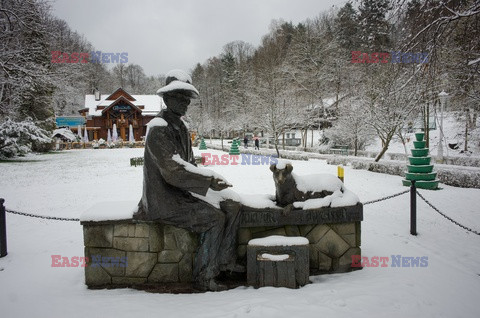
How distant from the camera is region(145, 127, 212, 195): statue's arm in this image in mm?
3061

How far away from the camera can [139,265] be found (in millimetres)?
3330

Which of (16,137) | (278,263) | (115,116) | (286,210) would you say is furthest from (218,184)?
(115,116)

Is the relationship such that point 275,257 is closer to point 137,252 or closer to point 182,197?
point 182,197

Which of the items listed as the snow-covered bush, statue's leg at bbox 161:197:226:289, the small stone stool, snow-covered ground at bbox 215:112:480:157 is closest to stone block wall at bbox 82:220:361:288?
statue's leg at bbox 161:197:226:289

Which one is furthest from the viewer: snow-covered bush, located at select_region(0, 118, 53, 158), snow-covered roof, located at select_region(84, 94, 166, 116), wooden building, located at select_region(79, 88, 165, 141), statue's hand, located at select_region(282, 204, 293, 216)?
snow-covered roof, located at select_region(84, 94, 166, 116)

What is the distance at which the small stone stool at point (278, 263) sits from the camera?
316 cm

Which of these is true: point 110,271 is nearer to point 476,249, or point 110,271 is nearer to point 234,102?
point 476,249

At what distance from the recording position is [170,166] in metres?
3.06

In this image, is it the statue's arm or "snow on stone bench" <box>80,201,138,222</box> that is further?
"snow on stone bench" <box>80,201,138,222</box>

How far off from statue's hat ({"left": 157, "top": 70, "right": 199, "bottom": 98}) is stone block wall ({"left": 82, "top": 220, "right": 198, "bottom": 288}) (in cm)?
158

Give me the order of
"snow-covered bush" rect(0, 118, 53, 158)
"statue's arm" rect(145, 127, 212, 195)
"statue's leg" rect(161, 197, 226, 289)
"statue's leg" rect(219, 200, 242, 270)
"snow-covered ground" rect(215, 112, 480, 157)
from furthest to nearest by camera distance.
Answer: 1. "snow-covered bush" rect(0, 118, 53, 158)
2. "snow-covered ground" rect(215, 112, 480, 157)
3. "statue's leg" rect(219, 200, 242, 270)
4. "statue's leg" rect(161, 197, 226, 289)
5. "statue's arm" rect(145, 127, 212, 195)

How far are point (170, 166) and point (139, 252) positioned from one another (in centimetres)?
115

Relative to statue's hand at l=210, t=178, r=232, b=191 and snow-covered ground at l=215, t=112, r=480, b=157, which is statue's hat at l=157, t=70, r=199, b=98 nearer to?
statue's hand at l=210, t=178, r=232, b=191

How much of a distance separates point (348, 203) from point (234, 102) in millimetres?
38145
